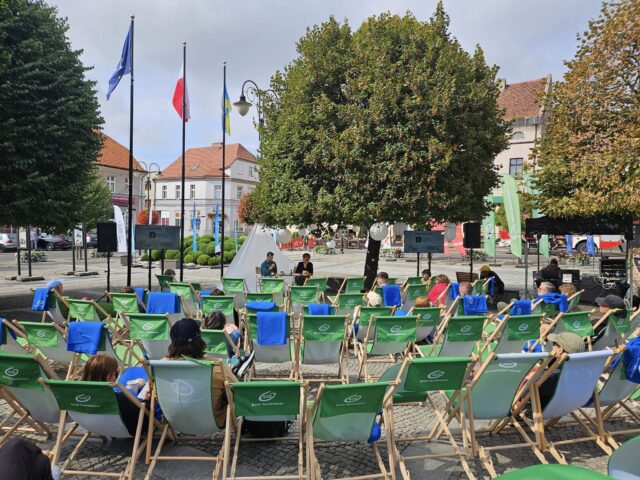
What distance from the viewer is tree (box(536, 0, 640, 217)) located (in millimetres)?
9523

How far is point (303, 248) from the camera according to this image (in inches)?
1596

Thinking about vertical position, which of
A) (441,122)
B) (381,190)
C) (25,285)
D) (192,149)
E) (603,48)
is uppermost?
(192,149)

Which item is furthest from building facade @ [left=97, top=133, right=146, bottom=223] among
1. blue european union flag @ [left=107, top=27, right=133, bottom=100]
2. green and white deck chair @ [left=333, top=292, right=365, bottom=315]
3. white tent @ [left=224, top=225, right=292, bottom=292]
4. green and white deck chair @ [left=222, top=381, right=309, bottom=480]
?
green and white deck chair @ [left=222, top=381, right=309, bottom=480]

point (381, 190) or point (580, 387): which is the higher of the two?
point (381, 190)

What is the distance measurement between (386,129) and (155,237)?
645cm

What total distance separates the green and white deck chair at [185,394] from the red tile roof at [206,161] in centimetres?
5780

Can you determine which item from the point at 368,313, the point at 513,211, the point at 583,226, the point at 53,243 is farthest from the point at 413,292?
the point at 53,243

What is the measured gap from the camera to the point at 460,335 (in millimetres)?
5578

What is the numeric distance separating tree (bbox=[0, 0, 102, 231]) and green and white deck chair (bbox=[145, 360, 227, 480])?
814cm

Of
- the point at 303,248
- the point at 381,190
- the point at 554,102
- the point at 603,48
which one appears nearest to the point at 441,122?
the point at 381,190

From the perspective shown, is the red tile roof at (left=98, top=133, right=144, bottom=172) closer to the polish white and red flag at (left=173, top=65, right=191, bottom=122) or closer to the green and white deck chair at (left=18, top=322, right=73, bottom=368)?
the polish white and red flag at (left=173, top=65, right=191, bottom=122)

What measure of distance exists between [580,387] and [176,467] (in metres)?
3.38

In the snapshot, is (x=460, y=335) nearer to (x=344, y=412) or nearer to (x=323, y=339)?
(x=323, y=339)

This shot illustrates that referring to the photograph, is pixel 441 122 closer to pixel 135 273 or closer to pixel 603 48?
pixel 603 48
